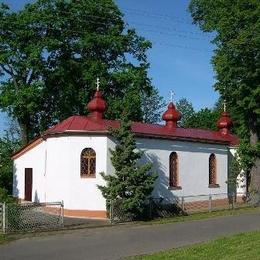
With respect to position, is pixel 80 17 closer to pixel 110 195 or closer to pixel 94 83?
pixel 94 83

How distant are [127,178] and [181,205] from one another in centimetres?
547

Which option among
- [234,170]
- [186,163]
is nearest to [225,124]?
[234,170]

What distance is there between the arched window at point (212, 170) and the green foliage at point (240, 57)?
1981 mm

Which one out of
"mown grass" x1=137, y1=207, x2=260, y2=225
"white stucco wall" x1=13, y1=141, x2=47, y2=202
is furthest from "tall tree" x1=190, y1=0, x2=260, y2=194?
"white stucco wall" x1=13, y1=141, x2=47, y2=202

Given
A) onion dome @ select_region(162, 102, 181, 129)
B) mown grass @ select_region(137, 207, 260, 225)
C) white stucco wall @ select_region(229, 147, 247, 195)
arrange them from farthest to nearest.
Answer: white stucco wall @ select_region(229, 147, 247, 195) → onion dome @ select_region(162, 102, 181, 129) → mown grass @ select_region(137, 207, 260, 225)

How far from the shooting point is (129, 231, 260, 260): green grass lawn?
1406cm

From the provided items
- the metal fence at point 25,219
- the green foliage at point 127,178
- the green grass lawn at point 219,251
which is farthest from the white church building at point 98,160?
the green grass lawn at point 219,251

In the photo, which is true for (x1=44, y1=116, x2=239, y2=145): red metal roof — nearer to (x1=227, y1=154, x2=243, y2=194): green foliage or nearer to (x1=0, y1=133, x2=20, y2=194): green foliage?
(x1=227, y1=154, x2=243, y2=194): green foliage

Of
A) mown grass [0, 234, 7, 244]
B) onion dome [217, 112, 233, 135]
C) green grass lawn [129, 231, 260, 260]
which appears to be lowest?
mown grass [0, 234, 7, 244]

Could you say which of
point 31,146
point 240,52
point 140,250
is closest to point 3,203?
point 140,250

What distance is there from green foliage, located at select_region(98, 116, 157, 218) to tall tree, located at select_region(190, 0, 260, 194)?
30.5 feet

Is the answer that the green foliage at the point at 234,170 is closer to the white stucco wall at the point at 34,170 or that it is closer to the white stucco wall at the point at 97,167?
the white stucco wall at the point at 97,167

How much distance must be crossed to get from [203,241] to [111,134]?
9.04 meters

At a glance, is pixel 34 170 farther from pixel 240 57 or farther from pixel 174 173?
pixel 240 57
